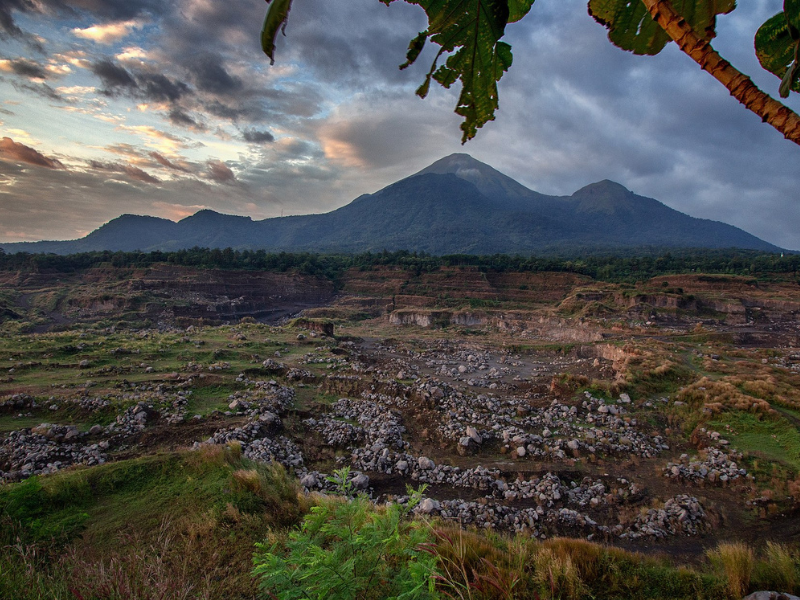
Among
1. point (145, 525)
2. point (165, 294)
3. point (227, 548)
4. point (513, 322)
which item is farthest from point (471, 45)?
point (165, 294)

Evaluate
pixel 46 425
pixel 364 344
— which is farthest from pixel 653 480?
pixel 364 344

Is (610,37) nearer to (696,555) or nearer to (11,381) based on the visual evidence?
(696,555)

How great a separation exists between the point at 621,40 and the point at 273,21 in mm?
1623

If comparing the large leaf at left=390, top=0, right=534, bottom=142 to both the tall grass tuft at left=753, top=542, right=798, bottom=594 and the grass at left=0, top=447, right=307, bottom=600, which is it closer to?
the grass at left=0, top=447, right=307, bottom=600

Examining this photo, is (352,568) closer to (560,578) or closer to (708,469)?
(560,578)

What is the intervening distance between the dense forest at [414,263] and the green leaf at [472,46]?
5711 centimetres

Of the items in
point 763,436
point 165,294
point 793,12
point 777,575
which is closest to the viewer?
point 793,12

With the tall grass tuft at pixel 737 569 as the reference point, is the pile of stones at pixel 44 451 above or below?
below

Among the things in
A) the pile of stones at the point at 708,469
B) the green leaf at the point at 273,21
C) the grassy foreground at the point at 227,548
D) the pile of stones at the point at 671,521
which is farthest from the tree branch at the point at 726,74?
the pile of stones at the point at 708,469

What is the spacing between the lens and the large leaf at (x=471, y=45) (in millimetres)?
1695

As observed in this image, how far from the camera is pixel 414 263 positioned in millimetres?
63844

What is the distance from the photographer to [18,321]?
3375cm

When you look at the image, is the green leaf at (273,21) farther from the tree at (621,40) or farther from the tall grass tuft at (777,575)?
the tall grass tuft at (777,575)

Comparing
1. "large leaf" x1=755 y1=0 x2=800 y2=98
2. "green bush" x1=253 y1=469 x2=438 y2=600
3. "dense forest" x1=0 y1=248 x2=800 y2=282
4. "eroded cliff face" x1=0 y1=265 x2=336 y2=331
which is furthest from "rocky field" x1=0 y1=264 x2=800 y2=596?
"dense forest" x1=0 y1=248 x2=800 y2=282
